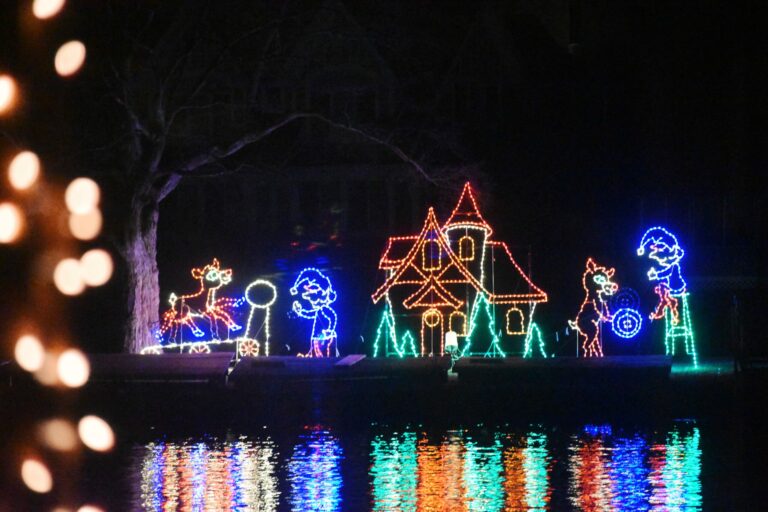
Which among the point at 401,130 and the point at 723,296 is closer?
the point at 401,130

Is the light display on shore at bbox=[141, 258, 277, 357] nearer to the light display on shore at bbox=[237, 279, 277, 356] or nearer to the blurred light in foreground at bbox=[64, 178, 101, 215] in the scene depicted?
the light display on shore at bbox=[237, 279, 277, 356]

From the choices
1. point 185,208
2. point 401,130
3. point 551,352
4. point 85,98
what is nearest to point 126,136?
point 85,98

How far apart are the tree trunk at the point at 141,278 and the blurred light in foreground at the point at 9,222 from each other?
23.2 m

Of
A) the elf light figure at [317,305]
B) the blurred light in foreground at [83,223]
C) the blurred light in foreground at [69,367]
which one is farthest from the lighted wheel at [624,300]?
the blurred light in foreground at [69,367]

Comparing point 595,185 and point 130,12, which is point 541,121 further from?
point 130,12

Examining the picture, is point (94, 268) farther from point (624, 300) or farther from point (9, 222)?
point (624, 300)

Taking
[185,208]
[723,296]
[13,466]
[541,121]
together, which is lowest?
[13,466]

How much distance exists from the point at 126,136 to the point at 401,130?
20.7 ft

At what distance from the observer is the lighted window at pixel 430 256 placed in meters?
26.6

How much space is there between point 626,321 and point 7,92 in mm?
25048

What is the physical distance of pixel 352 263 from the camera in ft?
117

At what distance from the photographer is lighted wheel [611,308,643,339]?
27422 mm

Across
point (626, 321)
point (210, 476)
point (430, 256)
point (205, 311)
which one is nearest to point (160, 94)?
point (205, 311)

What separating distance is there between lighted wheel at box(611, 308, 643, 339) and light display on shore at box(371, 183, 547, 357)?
6.29 feet
